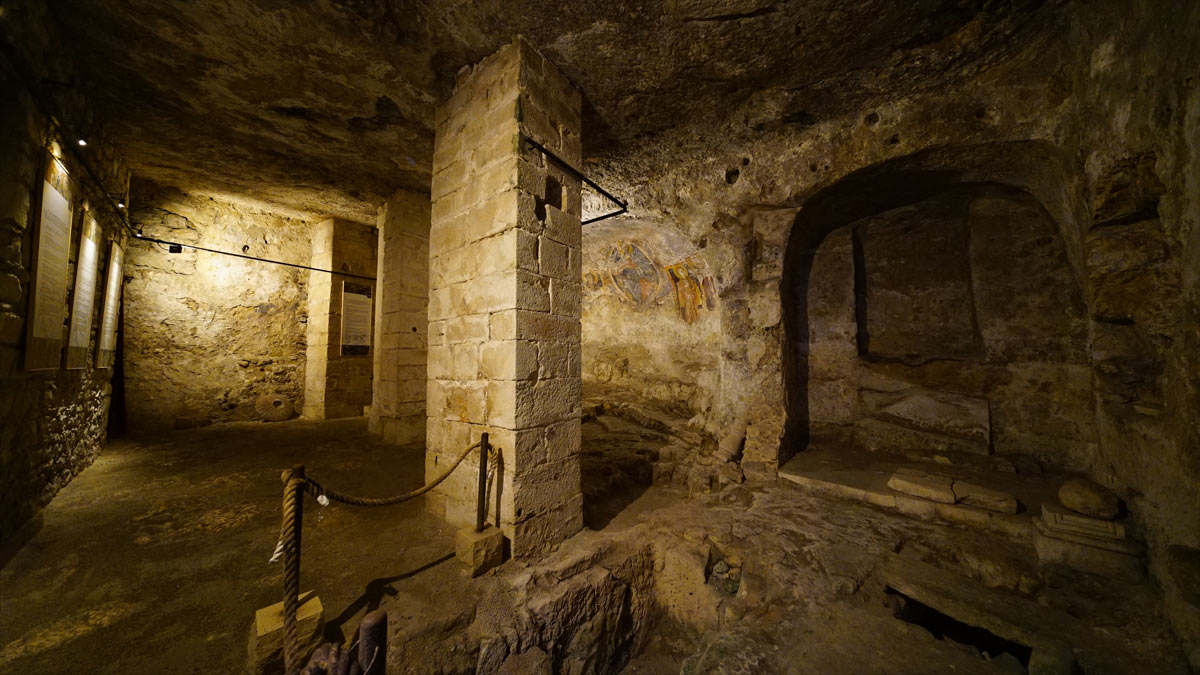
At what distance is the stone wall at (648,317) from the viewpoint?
6.25 metres

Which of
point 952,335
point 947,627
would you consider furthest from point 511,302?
point 952,335

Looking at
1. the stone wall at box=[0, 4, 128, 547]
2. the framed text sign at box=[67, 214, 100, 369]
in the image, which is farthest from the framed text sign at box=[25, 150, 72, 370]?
the framed text sign at box=[67, 214, 100, 369]

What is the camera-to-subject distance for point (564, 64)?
120 inches

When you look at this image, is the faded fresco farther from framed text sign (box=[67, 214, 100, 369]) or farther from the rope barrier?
framed text sign (box=[67, 214, 100, 369])

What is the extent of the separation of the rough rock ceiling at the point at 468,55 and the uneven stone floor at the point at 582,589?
3694mm

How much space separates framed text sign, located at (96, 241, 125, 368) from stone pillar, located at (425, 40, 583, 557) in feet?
14.2

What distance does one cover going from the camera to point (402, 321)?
227 inches

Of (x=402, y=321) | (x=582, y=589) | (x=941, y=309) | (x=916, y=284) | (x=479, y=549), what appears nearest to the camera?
(x=479, y=549)

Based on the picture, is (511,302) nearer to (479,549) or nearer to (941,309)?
(479,549)

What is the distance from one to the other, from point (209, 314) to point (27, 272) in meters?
5.04

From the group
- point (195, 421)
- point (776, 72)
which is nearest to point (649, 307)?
point (776, 72)

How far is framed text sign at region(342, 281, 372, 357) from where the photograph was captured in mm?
7168

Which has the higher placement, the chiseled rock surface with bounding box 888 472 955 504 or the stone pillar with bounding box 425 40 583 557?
the stone pillar with bounding box 425 40 583 557

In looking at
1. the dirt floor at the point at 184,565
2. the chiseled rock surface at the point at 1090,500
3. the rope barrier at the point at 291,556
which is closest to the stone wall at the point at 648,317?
the chiseled rock surface at the point at 1090,500
